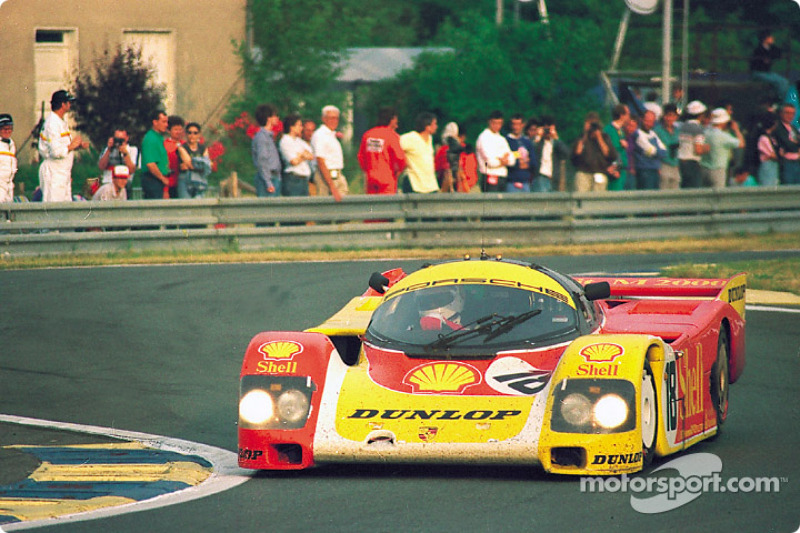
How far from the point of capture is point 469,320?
8.09m

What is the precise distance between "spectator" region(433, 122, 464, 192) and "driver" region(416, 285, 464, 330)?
1142cm

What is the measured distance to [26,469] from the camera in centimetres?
734

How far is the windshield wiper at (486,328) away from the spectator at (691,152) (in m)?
13.4

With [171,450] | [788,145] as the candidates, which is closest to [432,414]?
[171,450]

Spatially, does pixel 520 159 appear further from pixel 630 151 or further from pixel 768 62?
pixel 768 62

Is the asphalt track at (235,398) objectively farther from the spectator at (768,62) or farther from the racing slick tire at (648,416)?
the spectator at (768,62)

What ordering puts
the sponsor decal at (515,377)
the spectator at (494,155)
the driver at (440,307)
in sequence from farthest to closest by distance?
the spectator at (494,155)
the driver at (440,307)
the sponsor decal at (515,377)

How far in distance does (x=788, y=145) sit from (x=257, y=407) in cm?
1608

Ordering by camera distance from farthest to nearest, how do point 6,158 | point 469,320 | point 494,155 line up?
point 494,155 → point 6,158 → point 469,320

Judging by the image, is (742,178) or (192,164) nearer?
(192,164)

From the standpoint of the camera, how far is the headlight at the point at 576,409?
6855 millimetres

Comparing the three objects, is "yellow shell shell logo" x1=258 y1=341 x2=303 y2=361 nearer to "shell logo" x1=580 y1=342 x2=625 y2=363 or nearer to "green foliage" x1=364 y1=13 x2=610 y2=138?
"shell logo" x1=580 y1=342 x2=625 y2=363

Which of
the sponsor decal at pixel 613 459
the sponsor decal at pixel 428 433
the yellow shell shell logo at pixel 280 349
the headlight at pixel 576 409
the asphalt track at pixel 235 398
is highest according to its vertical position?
the yellow shell shell logo at pixel 280 349

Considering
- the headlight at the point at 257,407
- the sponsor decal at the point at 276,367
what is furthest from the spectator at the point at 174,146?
the headlight at the point at 257,407
